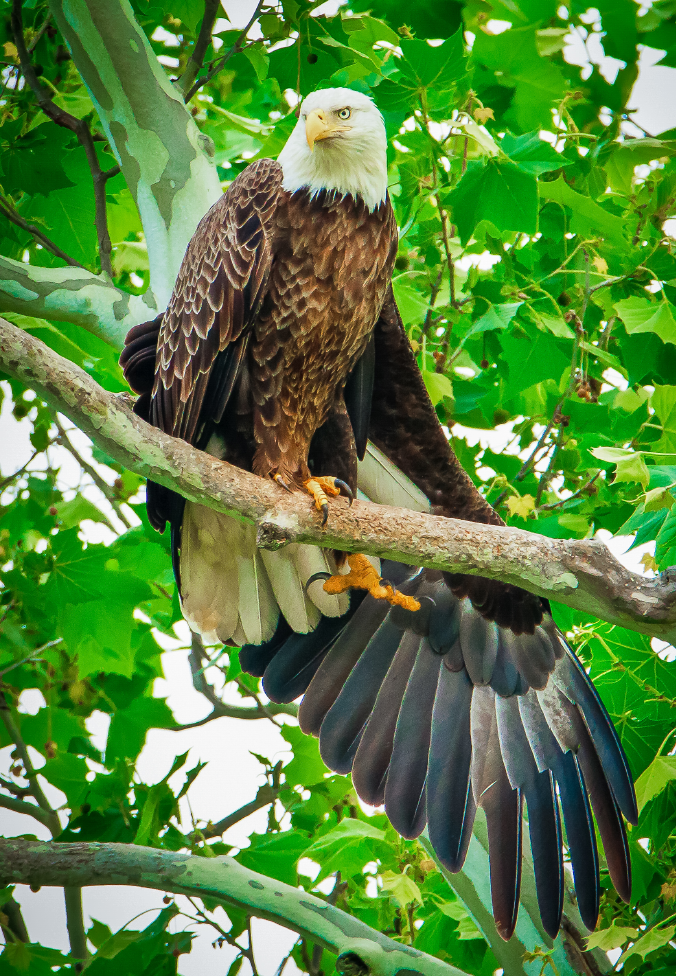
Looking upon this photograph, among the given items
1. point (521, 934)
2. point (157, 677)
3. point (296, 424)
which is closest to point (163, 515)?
point (296, 424)

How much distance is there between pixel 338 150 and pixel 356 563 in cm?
141

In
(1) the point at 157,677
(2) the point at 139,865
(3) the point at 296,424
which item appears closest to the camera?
(2) the point at 139,865

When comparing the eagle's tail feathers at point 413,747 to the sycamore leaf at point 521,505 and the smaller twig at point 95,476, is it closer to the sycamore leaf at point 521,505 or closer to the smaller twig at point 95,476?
the sycamore leaf at point 521,505

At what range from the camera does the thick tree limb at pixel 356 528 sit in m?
2.18

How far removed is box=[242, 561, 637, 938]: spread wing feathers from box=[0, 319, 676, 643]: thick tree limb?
1.17 meters

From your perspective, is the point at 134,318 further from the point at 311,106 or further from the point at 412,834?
the point at 412,834

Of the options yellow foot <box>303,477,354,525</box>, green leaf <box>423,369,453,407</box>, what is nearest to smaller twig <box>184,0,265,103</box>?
green leaf <box>423,369,453,407</box>

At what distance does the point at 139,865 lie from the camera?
2.81m

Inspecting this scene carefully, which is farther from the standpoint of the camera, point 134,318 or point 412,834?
point 134,318

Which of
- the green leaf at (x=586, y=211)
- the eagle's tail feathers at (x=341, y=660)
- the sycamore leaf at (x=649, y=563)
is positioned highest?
the green leaf at (x=586, y=211)

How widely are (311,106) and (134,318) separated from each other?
107cm

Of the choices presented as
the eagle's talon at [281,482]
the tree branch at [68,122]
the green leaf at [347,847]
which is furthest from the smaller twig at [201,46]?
the green leaf at [347,847]

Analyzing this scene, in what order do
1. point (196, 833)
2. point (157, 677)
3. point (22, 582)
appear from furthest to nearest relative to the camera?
point (157, 677) → point (22, 582) → point (196, 833)

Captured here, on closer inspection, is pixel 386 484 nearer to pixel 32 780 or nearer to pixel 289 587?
pixel 289 587
